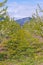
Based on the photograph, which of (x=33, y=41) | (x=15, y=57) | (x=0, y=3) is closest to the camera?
(x=0, y=3)

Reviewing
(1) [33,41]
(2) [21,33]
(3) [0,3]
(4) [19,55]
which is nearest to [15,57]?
(4) [19,55]

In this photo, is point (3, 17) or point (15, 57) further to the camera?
point (15, 57)

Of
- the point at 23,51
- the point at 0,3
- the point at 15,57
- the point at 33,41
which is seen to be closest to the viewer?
the point at 0,3

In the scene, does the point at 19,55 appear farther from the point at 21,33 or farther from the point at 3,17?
the point at 3,17

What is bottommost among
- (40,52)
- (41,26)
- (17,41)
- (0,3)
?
(40,52)

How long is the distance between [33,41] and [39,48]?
3.23ft

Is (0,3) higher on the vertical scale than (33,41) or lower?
higher

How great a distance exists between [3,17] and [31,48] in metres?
5.97

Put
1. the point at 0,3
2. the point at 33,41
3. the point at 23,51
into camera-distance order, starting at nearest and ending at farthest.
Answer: the point at 0,3, the point at 23,51, the point at 33,41

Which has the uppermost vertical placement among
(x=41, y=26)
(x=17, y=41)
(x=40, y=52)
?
(x=41, y=26)

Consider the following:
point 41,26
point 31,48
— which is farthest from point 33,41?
point 41,26

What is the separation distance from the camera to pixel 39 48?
969 inches

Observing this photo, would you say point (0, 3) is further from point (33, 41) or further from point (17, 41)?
point (33, 41)

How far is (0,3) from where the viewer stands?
18656 mm
